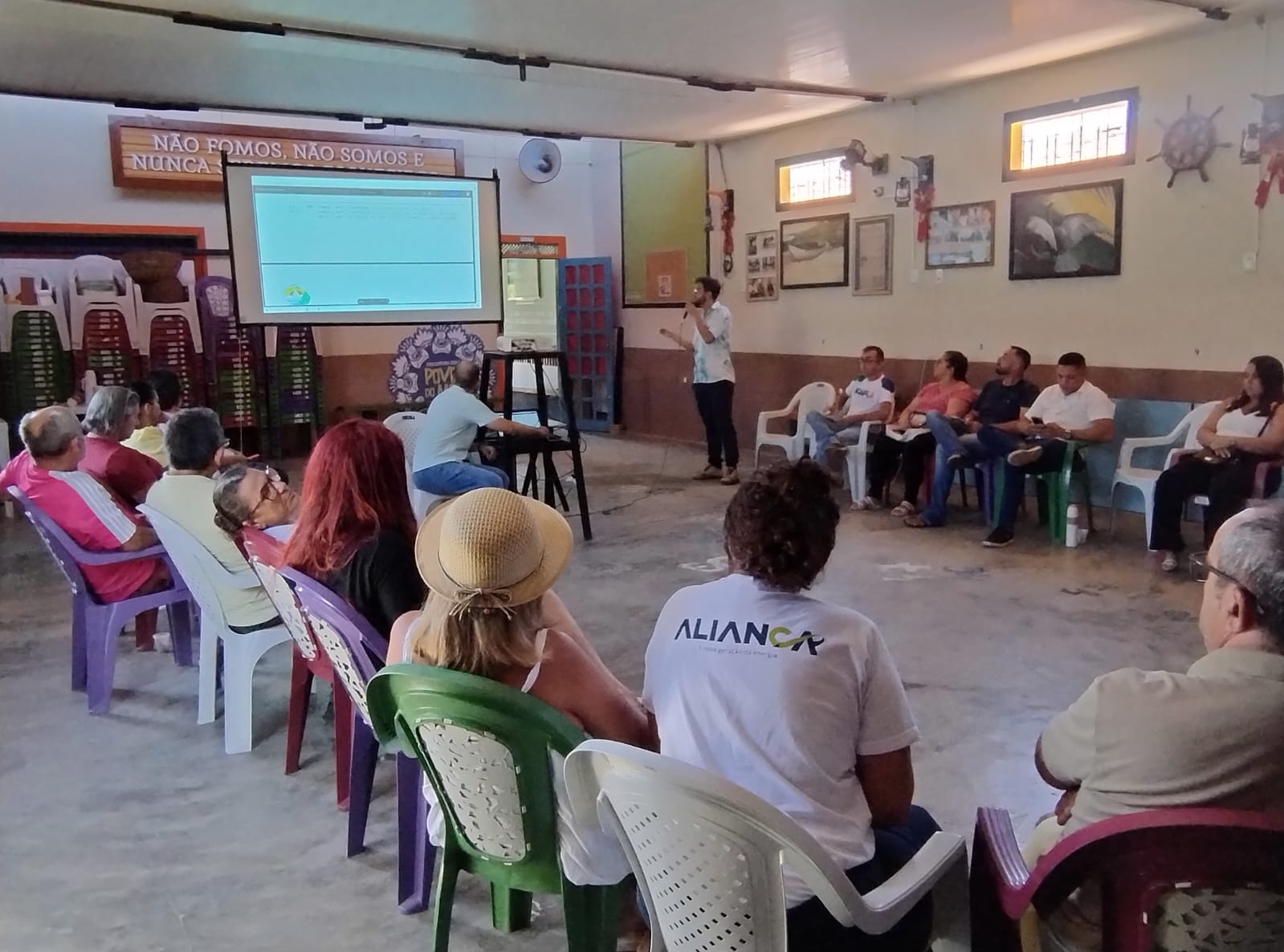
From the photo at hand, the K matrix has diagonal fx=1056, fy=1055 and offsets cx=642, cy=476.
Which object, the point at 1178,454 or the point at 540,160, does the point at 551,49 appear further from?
the point at 540,160

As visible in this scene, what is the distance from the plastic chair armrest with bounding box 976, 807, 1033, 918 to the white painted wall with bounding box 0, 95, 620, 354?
28.7 feet

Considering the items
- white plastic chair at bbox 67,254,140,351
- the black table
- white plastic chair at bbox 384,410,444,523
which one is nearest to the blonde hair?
the black table

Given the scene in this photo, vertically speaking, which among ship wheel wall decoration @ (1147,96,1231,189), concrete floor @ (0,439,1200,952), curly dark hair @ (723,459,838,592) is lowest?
concrete floor @ (0,439,1200,952)

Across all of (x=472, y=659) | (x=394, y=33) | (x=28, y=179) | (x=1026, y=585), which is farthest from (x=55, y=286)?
(x=472, y=659)

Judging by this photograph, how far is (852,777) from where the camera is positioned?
1559 mm

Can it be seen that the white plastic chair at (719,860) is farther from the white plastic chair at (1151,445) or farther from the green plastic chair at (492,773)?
the white plastic chair at (1151,445)

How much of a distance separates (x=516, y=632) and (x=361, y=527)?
888mm

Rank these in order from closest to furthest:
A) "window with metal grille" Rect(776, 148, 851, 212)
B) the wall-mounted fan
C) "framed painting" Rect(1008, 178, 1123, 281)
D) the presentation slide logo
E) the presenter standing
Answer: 1. "framed painting" Rect(1008, 178, 1123, 281)
2. the presenter standing
3. "window with metal grille" Rect(776, 148, 851, 212)
4. the presentation slide logo
5. the wall-mounted fan

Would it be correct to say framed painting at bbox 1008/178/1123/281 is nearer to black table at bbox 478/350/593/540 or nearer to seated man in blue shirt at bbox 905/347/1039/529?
seated man in blue shirt at bbox 905/347/1039/529

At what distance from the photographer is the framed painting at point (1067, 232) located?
19.8ft

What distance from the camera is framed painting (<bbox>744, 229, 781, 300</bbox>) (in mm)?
8477

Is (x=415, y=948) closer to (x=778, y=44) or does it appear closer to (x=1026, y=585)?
(x=1026, y=585)

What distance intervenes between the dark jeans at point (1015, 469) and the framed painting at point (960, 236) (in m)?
1.60

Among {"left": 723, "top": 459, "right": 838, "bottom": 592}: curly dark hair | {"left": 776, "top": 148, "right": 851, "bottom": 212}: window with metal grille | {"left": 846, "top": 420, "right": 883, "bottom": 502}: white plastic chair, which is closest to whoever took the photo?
{"left": 723, "top": 459, "right": 838, "bottom": 592}: curly dark hair
